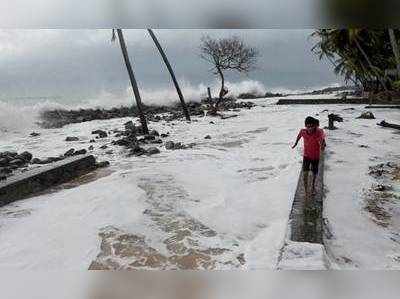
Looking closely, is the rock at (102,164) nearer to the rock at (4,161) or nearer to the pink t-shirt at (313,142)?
the rock at (4,161)

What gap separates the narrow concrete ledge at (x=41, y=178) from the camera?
22.3 feet

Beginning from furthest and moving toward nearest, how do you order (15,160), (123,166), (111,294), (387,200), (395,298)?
(15,160)
(123,166)
(387,200)
(111,294)
(395,298)

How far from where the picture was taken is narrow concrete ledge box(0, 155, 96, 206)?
6.79m

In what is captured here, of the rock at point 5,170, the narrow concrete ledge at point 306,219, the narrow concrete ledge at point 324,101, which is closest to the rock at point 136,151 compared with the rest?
the rock at point 5,170

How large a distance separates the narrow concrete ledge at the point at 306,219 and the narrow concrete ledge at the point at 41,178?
4160 mm

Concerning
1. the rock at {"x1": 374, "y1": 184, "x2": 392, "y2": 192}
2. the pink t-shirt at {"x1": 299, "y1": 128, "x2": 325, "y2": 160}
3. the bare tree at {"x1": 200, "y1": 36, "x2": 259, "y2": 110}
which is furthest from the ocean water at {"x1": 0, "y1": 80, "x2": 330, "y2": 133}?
the rock at {"x1": 374, "y1": 184, "x2": 392, "y2": 192}

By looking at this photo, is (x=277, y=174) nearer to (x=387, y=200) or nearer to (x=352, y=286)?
(x=387, y=200)

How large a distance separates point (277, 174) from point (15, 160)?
6.04m

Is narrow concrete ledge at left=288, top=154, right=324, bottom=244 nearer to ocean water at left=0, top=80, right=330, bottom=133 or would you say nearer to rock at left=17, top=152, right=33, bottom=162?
rock at left=17, top=152, right=33, bottom=162

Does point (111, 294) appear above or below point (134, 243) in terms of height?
above

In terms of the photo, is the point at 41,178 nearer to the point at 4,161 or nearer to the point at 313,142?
the point at 4,161

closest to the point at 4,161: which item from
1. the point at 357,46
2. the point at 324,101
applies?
the point at 357,46

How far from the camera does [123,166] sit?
370 inches
